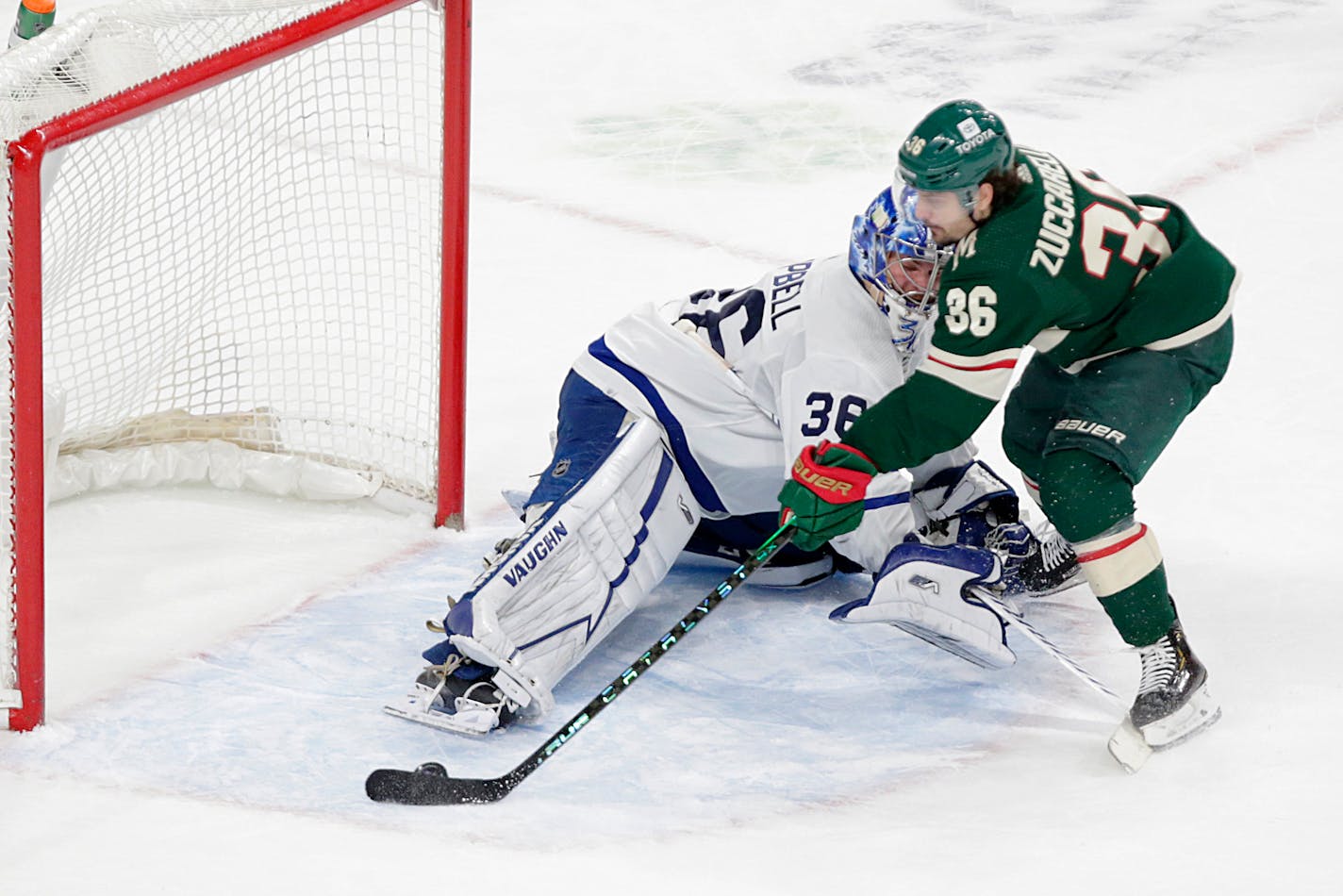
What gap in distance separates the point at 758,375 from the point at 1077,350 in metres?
0.55

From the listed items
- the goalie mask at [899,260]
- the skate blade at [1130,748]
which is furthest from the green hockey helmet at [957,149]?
the skate blade at [1130,748]

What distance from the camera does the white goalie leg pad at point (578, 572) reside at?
252cm

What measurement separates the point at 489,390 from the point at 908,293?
150 centimetres

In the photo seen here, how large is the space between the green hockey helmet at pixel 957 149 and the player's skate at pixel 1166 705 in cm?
75

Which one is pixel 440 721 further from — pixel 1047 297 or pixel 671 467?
pixel 1047 297

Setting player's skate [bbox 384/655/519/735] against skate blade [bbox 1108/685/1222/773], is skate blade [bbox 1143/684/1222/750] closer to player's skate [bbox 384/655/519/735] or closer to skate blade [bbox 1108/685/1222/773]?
skate blade [bbox 1108/685/1222/773]

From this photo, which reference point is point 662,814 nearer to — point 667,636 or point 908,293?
point 667,636

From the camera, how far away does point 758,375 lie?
2.82 m

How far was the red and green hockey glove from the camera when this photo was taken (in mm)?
2406

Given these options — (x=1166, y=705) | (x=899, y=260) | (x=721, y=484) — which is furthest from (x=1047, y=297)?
(x=721, y=484)

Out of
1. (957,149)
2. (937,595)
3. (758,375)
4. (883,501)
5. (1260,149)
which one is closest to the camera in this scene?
(957,149)

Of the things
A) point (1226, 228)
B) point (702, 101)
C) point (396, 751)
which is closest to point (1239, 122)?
point (1226, 228)

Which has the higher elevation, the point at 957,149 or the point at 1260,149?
the point at 957,149

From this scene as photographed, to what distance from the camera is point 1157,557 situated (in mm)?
2455
